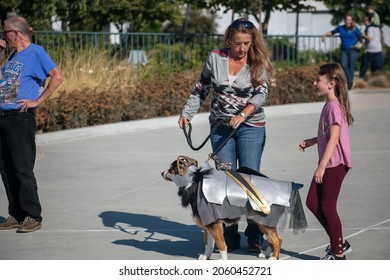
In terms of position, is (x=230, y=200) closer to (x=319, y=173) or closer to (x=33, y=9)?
(x=319, y=173)

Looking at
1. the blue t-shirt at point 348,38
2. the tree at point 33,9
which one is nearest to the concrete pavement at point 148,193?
the blue t-shirt at point 348,38

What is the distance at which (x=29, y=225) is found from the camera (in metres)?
7.65

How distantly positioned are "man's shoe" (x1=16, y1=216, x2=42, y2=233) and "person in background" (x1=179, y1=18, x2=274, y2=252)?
1783 mm

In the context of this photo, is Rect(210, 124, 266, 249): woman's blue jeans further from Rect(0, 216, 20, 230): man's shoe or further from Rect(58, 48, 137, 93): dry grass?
Rect(58, 48, 137, 93): dry grass

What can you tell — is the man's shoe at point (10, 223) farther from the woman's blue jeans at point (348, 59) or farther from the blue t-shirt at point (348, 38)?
→ the blue t-shirt at point (348, 38)

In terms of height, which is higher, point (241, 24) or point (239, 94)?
point (241, 24)

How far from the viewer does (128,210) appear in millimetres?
8516

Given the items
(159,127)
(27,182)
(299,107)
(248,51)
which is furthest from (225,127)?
(299,107)

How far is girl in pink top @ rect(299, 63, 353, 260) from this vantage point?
6.29 meters

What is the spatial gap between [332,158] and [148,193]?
10.8 ft

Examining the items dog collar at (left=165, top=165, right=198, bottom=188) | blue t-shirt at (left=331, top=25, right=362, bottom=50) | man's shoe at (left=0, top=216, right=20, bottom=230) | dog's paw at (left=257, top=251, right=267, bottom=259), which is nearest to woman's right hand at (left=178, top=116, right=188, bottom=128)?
dog collar at (left=165, top=165, right=198, bottom=188)

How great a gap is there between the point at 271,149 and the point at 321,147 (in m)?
5.51

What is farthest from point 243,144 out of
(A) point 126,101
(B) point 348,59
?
(B) point 348,59

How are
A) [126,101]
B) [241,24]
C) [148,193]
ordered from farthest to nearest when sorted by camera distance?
1. [126,101]
2. [148,193]
3. [241,24]
